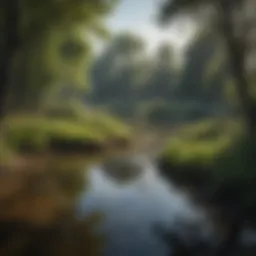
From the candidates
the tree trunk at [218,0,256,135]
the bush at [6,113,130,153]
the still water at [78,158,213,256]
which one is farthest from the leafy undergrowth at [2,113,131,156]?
the tree trunk at [218,0,256,135]

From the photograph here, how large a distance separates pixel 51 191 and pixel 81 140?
0.60 feet

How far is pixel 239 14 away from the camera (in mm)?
1368

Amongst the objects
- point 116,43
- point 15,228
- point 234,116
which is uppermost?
point 116,43

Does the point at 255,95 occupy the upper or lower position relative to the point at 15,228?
upper

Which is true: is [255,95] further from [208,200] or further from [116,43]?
[116,43]

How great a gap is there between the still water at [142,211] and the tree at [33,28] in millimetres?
386

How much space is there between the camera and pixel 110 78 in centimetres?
142

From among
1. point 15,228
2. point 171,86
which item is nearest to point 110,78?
point 171,86

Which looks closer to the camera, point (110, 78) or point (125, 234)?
point (125, 234)

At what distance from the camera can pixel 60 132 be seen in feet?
4.68

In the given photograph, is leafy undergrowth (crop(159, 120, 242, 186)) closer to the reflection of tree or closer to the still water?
the still water

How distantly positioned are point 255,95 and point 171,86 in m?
0.25

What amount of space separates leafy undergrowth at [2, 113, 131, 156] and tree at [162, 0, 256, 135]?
36 centimetres

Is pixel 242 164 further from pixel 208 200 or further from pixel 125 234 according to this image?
pixel 125 234
